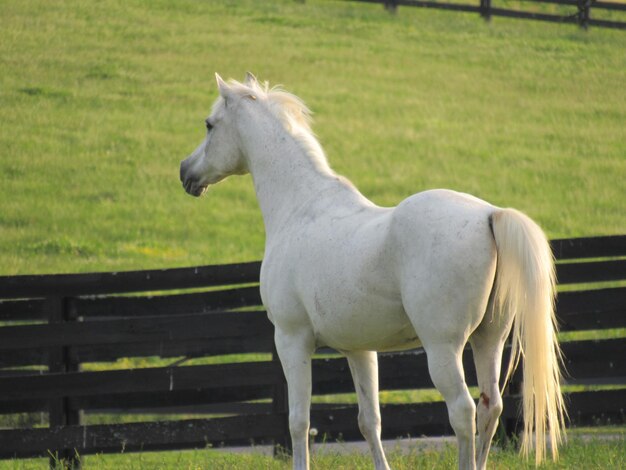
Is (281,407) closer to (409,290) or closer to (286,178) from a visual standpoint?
(286,178)

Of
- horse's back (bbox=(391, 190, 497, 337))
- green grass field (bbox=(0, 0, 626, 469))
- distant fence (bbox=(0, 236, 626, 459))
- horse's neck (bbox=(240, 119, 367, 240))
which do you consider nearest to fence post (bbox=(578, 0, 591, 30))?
green grass field (bbox=(0, 0, 626, 469))

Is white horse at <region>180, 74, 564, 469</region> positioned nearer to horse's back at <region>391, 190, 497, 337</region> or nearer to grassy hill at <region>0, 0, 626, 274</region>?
horse's back at <region>391, 190, 497, 337</region>

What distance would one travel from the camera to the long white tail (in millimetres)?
4566

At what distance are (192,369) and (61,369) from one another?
40.1 inches

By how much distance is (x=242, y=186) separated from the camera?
18219 mm

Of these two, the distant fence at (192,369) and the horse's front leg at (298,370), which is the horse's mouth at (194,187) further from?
the distant fence at (192,369)

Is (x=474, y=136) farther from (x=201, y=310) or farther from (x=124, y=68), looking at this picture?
(x=201, y=310)

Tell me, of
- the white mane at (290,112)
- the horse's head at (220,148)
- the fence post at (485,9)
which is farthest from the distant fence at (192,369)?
the fence post at (485,9)

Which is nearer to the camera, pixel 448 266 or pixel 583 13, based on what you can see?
pixel 448 266

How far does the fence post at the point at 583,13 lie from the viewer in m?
27.5

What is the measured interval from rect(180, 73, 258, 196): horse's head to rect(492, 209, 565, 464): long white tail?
6.74ft

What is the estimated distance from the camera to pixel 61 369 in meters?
7.79

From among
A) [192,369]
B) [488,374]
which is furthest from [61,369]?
[488,374]

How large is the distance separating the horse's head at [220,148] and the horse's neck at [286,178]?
141 millimetres
